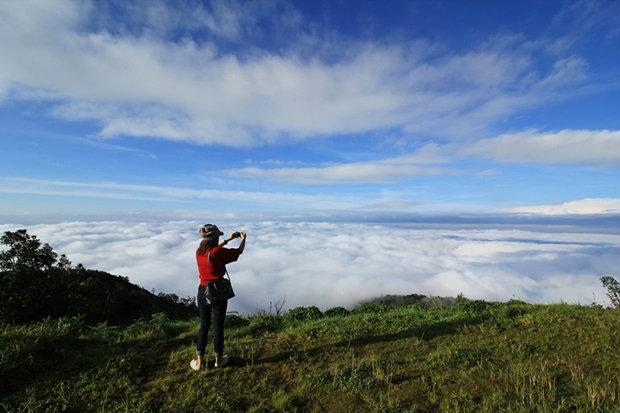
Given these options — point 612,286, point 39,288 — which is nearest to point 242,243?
point 39,288

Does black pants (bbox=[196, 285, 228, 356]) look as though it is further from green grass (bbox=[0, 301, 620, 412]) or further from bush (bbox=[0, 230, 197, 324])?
bush (bbox=[0, 230, 197, 324])

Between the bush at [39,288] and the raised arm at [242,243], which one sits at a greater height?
the raised arm at [242,243]

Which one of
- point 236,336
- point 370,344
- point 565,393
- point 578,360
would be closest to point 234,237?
point 236,336

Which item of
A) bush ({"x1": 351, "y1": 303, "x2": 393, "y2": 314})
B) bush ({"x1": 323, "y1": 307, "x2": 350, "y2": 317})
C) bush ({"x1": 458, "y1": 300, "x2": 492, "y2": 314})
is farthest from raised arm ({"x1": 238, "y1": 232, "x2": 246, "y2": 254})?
bush ({"x1": 458, "y1": 300, "x2": 492, "y2": 314})

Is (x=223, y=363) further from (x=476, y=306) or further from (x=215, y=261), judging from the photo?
(x=476, y=306)

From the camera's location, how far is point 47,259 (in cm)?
1111

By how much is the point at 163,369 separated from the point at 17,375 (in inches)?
106

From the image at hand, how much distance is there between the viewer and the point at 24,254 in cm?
1041

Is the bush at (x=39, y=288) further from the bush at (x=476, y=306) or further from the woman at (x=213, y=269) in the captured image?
the bush at (x=476, y=306)

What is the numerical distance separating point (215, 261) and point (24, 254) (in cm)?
921

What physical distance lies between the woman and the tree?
8.72 m

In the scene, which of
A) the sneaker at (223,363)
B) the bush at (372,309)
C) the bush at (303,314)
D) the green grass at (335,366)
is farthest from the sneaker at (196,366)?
the bush at (372,309)

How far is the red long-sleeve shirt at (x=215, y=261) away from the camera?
5898 millimetres

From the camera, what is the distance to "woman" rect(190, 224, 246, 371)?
5.92 meters
